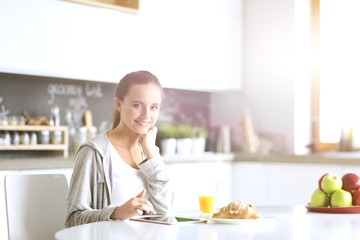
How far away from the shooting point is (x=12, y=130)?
137 inches

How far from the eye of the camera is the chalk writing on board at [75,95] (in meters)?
3.75

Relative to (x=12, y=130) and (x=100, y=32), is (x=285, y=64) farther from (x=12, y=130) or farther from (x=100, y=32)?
(x=12, y=130)

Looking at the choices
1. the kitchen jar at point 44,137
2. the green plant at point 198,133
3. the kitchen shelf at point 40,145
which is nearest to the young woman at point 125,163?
the kitchen shelf at point 40,145

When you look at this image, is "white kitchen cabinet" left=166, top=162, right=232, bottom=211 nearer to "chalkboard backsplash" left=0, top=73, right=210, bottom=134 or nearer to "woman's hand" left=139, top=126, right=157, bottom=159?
"chalkboard backsplash" left=0, top=73, right=210, bottom=134

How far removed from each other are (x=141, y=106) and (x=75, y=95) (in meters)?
2.08

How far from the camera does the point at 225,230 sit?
5.12ft

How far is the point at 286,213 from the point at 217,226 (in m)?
0.42

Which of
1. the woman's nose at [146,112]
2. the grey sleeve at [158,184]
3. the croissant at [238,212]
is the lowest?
the croissant at [238,212]

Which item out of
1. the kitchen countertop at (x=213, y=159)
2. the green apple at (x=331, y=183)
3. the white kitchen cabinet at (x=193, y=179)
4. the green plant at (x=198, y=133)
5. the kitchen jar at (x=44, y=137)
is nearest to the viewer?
the green apple at (x=331, y=183)

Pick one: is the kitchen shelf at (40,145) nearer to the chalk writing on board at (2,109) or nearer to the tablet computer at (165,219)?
the chalk writing on board at (2,109)

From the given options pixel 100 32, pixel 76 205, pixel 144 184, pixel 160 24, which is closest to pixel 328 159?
pixel 160 24

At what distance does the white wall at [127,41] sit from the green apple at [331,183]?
2.00 m

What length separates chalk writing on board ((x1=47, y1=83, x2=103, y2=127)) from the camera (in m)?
3.75

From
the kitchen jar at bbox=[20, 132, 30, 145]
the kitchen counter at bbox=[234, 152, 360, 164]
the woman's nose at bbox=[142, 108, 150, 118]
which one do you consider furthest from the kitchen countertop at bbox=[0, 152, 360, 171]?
the woman's nose at bbox=[142, 108, 150, 118]
